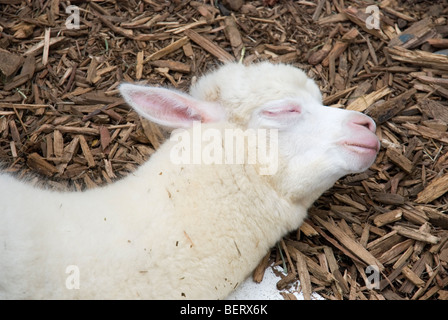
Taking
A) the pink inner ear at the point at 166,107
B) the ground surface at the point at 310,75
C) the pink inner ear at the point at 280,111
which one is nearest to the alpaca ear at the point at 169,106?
the pink inner ear at the point at 166,107

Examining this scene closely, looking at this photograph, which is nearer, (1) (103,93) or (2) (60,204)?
(2) (60,204)

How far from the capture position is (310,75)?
17.4 ft

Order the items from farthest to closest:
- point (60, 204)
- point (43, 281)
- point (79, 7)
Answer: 1. point (79, 7)
2. point (60, 204)
3. point (43, 281)

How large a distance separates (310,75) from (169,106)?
2041mm

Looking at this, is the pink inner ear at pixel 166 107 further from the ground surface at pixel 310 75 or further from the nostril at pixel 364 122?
the nostril at pixel 364 122

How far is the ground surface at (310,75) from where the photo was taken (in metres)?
4.24

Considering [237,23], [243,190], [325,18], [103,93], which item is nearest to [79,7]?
[103,93]

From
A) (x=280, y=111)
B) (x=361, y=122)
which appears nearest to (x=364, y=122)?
(x=361, y=122)

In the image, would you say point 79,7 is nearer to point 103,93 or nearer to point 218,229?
point 103,93

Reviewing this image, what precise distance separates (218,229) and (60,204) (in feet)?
3.86

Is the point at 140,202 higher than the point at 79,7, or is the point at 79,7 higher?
the point at 79,7

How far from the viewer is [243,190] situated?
3705 millimetres

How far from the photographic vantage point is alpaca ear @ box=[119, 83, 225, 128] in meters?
3.78

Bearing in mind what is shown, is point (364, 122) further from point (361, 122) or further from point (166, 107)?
point (166, 107)
